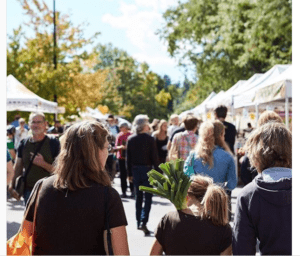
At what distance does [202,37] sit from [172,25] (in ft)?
11.2

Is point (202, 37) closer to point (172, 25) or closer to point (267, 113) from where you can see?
point (172, 25)

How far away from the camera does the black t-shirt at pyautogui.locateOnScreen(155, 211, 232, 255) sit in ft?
10.6

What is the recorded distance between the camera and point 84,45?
28.9 m

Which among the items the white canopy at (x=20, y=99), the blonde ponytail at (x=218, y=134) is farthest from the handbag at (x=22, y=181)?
the white canopy at (x=20, y=99)

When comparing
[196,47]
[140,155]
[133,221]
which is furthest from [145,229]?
[196,47]

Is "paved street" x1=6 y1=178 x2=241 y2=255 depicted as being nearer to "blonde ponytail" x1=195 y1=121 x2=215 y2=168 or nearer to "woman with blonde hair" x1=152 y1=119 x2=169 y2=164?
"woman with blonde hair" x1=152 y1=119 x2=169 y2=164

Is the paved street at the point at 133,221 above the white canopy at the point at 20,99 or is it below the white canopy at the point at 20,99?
below

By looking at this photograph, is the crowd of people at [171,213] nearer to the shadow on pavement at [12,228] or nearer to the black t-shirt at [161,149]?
the shadow on pavement at [12,228]

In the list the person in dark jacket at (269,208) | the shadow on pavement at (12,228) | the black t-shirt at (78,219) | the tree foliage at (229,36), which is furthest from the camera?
the tree foliage at (229,36)

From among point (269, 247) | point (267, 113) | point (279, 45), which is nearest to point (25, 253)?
point (269, 247)

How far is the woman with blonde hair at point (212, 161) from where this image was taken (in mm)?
5152

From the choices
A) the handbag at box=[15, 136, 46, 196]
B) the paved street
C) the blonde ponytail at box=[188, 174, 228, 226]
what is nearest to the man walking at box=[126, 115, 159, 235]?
the paved street

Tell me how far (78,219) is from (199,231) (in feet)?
3.16

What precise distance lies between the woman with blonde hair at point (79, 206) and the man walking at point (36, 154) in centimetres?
304
